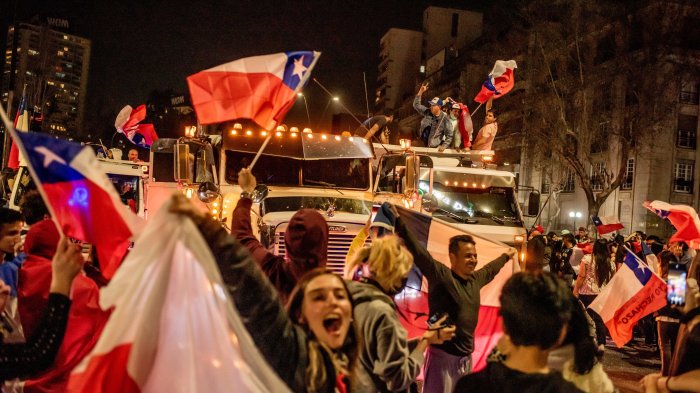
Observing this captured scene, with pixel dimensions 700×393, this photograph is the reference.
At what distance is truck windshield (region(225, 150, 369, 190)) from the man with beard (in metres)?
4.98

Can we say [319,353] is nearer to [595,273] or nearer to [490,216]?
[490,216]

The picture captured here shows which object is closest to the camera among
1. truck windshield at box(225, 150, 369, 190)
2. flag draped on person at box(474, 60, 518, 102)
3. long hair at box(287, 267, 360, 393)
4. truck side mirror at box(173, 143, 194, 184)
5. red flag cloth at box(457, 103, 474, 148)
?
long hair at box(287, 267, 360, 393)

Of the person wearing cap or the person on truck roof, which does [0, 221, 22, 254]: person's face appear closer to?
the person on truck roof

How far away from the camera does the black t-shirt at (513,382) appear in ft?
7.73

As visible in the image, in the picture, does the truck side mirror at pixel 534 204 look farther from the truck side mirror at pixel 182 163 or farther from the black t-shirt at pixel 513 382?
the black t-shirt at pixel 513 382

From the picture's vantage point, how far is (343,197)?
31.0 feet

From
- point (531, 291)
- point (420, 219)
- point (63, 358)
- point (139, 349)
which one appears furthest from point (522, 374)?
point (420, 219)

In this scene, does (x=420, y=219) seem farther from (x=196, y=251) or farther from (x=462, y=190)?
(x=462, y=190)

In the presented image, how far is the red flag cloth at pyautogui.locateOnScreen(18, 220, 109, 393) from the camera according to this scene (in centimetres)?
348

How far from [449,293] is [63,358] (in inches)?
108

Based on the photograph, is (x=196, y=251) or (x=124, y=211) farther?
(x=124, y=211)

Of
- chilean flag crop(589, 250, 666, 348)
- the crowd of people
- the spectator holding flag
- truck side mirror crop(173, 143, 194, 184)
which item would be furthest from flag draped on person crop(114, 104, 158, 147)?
chilean flag crop(589, 250, 666, 348)

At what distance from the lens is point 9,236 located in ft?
12.4

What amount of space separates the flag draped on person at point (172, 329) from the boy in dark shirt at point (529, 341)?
919mm
